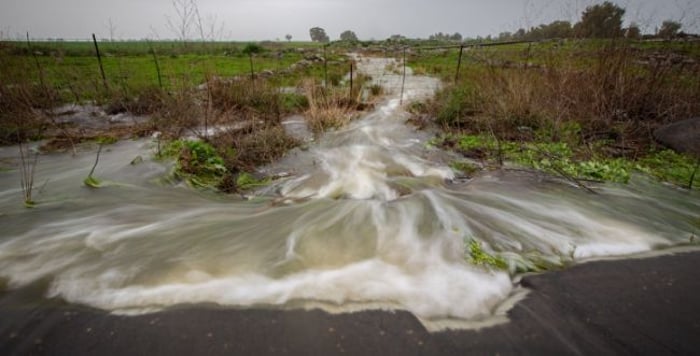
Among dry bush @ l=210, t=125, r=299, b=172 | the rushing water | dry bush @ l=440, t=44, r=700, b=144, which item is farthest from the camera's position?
dry bush @ l=440, t=44, r=700, b=144

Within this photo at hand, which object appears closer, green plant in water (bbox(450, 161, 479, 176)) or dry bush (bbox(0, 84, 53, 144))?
green plant in water (bbox(450, 161, 479, 176))

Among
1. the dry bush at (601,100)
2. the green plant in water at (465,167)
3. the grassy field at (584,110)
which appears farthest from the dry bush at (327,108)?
the green plant in water at (465,167)

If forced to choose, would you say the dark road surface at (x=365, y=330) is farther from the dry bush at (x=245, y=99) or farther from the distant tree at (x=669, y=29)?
the distant tree at (x=669, y=29)

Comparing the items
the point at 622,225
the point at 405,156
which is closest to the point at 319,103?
the point at 405,156

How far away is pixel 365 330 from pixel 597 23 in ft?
26.4

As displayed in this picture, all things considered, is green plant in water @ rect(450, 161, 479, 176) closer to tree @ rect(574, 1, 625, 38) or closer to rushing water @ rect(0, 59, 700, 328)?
rushing water @ rect(0, 59, 700, 328)

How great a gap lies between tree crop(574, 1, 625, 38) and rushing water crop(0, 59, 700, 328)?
3.73m

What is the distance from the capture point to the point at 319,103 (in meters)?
7.69

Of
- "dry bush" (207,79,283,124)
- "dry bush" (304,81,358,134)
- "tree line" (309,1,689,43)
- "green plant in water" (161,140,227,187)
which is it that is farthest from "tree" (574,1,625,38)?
Result: "green plant in water" (161,140,227,187)

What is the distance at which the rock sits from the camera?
177 inches

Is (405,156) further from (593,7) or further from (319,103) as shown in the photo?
(593,7)

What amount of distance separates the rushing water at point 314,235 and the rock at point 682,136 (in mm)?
1426

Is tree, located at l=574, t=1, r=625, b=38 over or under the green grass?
over

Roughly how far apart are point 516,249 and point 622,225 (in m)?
1.24
